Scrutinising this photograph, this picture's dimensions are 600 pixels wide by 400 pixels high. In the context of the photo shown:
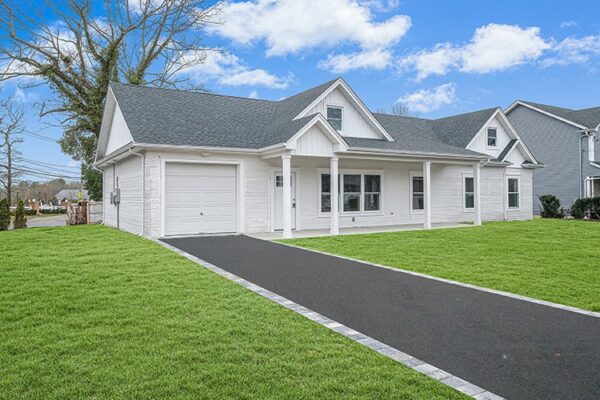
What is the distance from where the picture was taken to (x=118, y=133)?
53.4 ft

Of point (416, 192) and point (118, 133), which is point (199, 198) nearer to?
point (118, 133)

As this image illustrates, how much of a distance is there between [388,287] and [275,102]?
43.7 ft

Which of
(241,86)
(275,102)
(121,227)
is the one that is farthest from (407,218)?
(241,86)

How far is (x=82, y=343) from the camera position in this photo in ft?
13.3

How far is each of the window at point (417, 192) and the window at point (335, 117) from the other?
4346mm

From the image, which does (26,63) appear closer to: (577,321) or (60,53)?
(60,53)

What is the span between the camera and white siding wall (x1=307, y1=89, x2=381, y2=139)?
1600 cm

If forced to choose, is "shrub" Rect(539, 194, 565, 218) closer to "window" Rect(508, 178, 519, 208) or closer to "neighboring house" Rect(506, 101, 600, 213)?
"neighboring house" Rect(506, 101, 600, 213)

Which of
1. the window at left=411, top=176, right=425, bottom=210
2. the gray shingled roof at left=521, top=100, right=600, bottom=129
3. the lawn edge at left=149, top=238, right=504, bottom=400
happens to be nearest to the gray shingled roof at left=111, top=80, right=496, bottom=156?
the window at left=411, top=176, right=425, bottom=210

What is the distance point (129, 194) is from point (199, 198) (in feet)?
10.0

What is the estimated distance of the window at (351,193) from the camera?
1658cm

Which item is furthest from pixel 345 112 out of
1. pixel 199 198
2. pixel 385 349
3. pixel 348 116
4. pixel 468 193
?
pixel 385 349

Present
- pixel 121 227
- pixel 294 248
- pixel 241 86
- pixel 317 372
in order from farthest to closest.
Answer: pixel 241 86 → pixel 121 227 → pixel 294 248 → pixel 317 372

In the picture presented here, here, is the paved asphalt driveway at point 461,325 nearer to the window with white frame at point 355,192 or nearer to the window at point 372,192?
the window with white frame at point 355,192
